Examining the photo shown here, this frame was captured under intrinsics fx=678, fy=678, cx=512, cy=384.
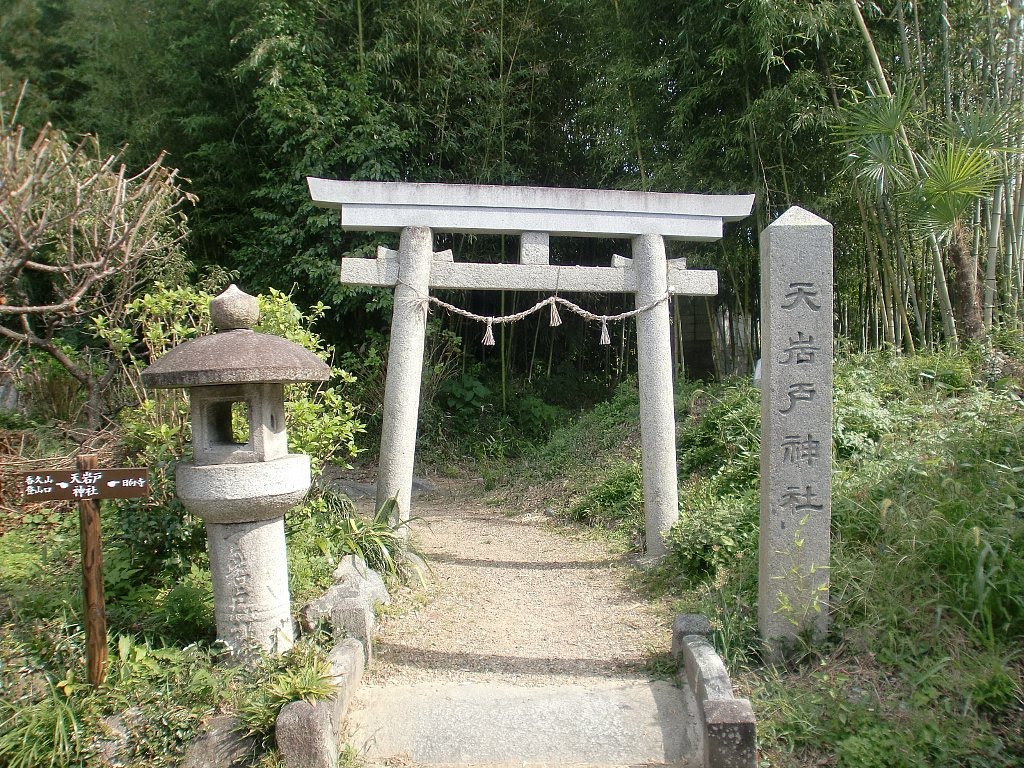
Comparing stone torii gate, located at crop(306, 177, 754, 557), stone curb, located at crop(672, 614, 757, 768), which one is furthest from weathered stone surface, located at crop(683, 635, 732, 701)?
stone torii gate, located at crop(306, 177, 754, 557)

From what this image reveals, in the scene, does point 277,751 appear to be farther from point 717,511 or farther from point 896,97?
point 896,97

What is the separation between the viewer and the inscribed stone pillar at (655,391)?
202 inches

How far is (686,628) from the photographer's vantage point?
3445 mm

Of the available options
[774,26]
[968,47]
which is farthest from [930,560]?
[968,47]

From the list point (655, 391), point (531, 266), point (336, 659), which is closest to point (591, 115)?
point (531, 266)

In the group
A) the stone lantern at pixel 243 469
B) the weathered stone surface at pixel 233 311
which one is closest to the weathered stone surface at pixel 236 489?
the stone lantern at pixel 243 469

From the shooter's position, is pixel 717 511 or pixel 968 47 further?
pixel 968 47

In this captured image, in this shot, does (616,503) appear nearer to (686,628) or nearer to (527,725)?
(686,628)

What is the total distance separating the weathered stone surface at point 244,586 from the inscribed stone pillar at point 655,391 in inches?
115

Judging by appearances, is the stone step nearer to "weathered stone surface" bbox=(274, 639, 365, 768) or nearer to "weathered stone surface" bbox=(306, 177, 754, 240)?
"weathered stone surface" bbox=(274, 639, 365, 768)

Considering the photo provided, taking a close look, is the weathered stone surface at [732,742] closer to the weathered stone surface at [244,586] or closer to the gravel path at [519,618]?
the gravel path at [519,618]

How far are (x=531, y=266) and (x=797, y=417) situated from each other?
2.49 meters

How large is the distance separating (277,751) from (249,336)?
1766 millimetres

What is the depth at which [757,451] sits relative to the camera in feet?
17.9
